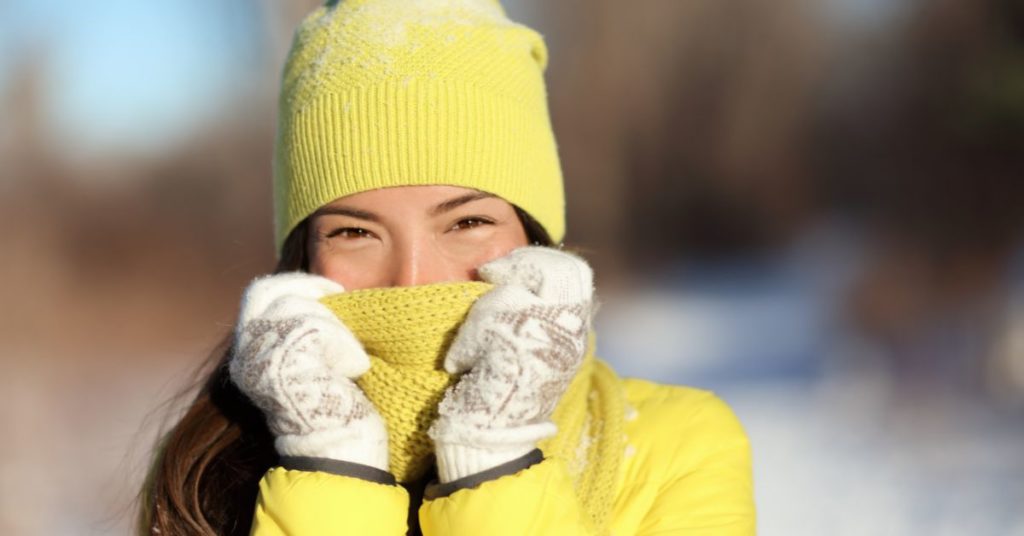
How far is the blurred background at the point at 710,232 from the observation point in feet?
16.9

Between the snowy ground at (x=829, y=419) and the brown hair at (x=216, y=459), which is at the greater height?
the brown hair at (x=216, y=459)

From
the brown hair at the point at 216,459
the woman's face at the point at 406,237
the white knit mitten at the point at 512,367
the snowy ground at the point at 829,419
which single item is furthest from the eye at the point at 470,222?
the snowy ground at the point at 829,419

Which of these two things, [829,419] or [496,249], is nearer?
[496,249]

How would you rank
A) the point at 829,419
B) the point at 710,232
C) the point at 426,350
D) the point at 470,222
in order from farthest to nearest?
the point at 710,232 → the point at 829,419 → the point at 470,222 → the point at 426,350

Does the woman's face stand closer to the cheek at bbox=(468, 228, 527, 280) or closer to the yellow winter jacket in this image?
the cheek at bbox=(468, 228, 527, 280)

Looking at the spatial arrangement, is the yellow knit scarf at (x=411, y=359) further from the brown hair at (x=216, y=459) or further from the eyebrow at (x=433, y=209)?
the brown hair at (x=216, y=459)

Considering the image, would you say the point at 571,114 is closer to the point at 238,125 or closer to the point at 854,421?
the point at 238,125

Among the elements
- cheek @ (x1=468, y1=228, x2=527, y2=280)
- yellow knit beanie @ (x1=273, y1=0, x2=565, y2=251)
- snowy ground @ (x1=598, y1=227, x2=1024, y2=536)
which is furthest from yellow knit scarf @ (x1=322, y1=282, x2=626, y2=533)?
snowy ground @ (x1=598, y1=227, x2=1024, y2=536)

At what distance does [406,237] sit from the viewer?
160cm

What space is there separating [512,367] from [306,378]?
29 centimetres

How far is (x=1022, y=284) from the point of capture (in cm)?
847

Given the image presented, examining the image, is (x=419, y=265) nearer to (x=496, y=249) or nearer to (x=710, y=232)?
(x=496, y=249)

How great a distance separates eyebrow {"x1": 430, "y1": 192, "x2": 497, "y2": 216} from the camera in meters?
1.66

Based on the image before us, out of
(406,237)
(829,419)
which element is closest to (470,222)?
(406,237)
